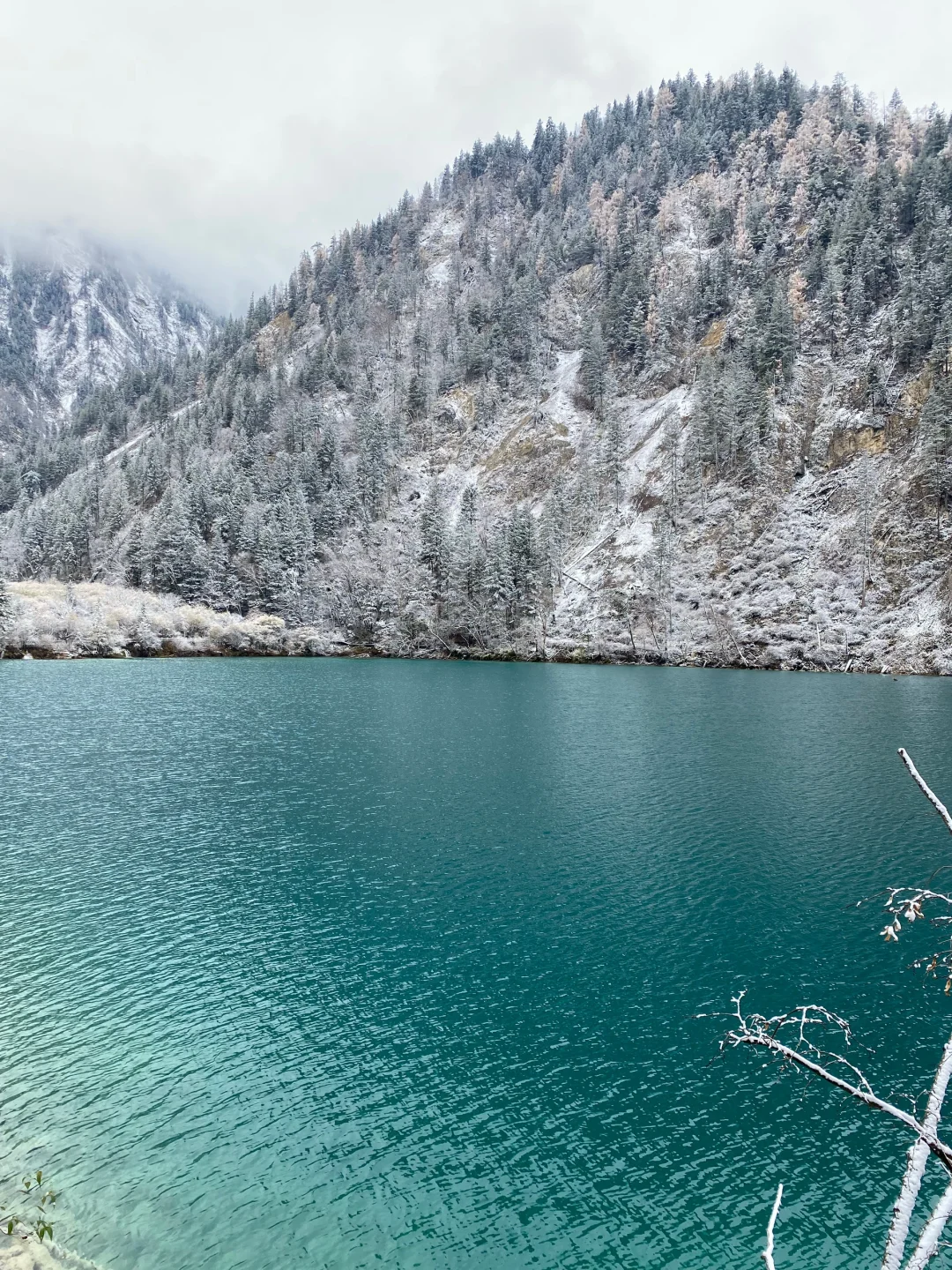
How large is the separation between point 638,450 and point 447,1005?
13293cm

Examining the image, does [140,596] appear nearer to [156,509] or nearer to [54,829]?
[156,509]

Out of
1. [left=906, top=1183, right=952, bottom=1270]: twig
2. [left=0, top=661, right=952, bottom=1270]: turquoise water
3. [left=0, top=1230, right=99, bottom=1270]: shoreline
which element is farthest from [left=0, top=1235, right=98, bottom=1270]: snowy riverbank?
[left=906, top=1183, right=952, bottom=1270]: twig

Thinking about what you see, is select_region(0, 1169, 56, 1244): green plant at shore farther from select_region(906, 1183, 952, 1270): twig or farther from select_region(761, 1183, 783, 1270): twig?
select_region(906, 1183, 952, 1270): twig

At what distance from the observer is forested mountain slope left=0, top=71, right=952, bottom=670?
10594 centimetres

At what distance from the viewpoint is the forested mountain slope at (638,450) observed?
105938mm

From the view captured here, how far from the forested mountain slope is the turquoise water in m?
71.2

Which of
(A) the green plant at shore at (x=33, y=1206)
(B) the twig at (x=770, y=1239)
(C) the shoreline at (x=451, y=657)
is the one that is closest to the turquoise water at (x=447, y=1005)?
(A) the green plant at shore at (x=33, y=1206)

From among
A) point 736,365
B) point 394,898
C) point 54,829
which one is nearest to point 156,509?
point 736,365

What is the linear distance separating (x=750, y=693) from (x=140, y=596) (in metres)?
105

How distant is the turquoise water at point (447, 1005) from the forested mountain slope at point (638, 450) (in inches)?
2804

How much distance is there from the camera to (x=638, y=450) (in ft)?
452

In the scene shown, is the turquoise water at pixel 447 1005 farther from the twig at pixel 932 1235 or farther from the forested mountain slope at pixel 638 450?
the forested mountain slope at pixel 638 450

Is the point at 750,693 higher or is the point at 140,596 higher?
the point at 140,596

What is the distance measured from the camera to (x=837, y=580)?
101m
